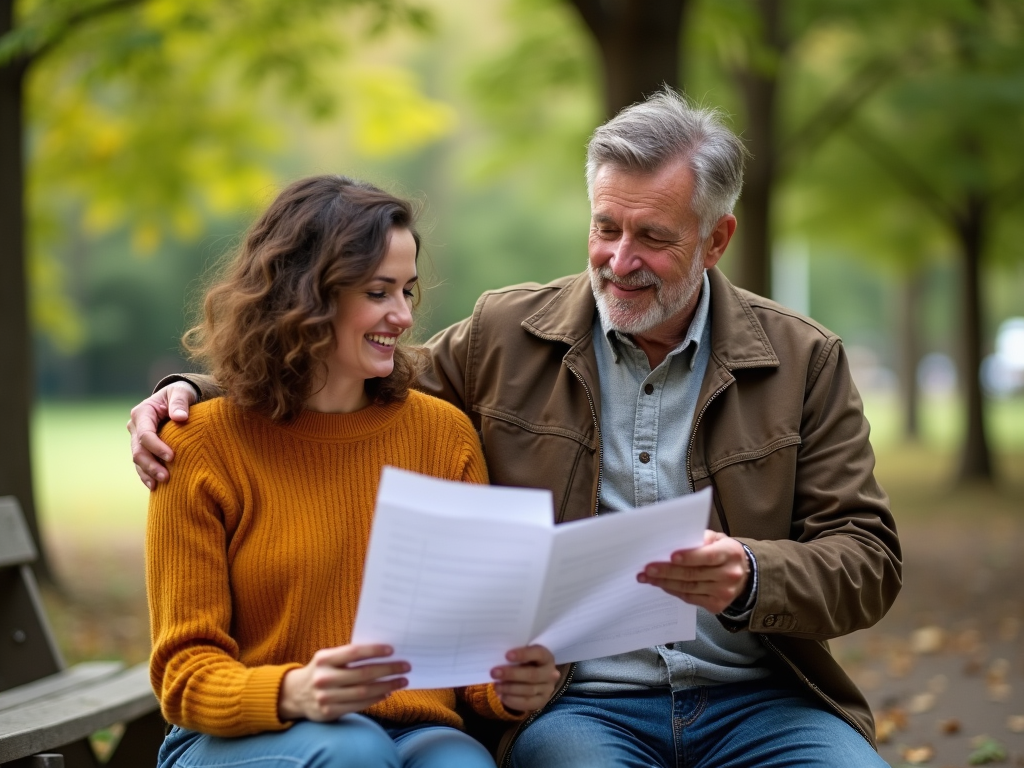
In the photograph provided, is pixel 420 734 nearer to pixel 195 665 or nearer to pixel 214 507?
pixel 195 665

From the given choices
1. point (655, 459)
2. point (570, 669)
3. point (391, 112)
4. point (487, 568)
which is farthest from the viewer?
point (391, 112)

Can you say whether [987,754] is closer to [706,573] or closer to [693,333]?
[693,333]

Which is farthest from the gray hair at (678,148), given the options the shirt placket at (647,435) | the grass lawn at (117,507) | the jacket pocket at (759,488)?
the grass lawn at (117,507)

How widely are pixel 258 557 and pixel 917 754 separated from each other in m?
3.24

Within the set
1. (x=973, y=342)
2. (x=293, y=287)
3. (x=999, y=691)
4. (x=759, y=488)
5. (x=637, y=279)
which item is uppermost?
(x=293, y=287)

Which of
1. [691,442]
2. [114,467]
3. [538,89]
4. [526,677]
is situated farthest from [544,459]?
[114,467]

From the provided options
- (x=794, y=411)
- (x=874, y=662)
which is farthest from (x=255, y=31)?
(x=794, y=411)

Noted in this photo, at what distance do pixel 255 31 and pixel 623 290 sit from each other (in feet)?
22.1

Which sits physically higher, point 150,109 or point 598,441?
point 150,109

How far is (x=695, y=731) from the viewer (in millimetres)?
3021

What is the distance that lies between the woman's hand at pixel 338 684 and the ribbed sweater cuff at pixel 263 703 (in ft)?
0.06

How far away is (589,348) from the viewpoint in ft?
10.9

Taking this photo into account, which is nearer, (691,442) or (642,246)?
(691,442)

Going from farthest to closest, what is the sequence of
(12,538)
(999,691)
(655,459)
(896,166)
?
(896,166) < (999,691) < (12,538) < (655,459)
